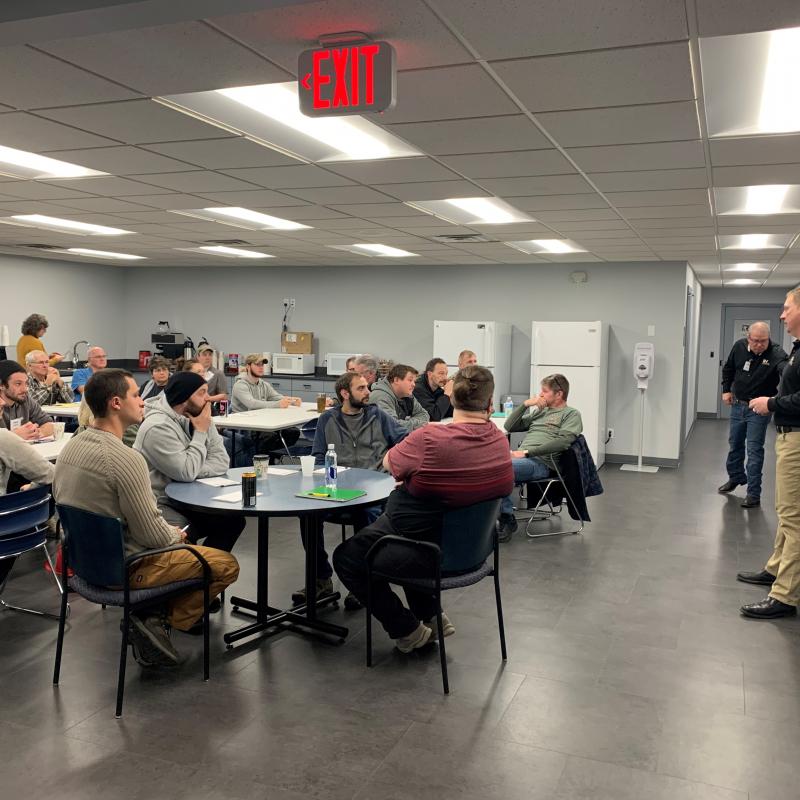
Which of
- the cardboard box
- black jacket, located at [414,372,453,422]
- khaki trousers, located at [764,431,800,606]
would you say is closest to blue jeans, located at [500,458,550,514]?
black jacket, located at [414,372,453,422]

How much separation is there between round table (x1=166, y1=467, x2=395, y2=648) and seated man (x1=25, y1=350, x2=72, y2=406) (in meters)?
3.27

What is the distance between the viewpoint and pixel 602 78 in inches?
109

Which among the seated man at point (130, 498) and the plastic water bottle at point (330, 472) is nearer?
the seated man at point (130, 498)

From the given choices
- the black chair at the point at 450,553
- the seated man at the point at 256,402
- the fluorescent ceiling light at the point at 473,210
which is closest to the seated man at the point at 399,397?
the fluorescent ceiling light at the point at 473,210

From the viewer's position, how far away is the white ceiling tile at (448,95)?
2.78 metres

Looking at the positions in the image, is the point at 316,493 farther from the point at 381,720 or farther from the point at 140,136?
the point at 140,136

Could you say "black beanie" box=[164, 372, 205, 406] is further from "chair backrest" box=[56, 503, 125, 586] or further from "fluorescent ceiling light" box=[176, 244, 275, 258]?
"fluorescent ceiling light" box=[176, 244, 275, 258]

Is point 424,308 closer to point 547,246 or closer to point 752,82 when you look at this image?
point 547,246

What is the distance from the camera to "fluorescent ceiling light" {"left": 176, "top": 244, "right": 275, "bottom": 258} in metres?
9.00

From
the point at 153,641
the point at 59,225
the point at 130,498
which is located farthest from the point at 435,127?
the point at 59,225

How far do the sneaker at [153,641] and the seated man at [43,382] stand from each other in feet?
11.6

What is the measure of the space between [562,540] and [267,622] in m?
2.67

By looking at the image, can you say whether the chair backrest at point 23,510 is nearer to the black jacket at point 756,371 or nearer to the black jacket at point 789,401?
the black jacket at point 789,401

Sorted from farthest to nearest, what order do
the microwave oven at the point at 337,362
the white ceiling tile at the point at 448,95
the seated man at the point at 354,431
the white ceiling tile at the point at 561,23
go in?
the microwave oven at the point at 337,362, the seated man at the point at 354,431, the white ceiling tile at the point at 448,95, the white ceiling tile at the point at 561,23
